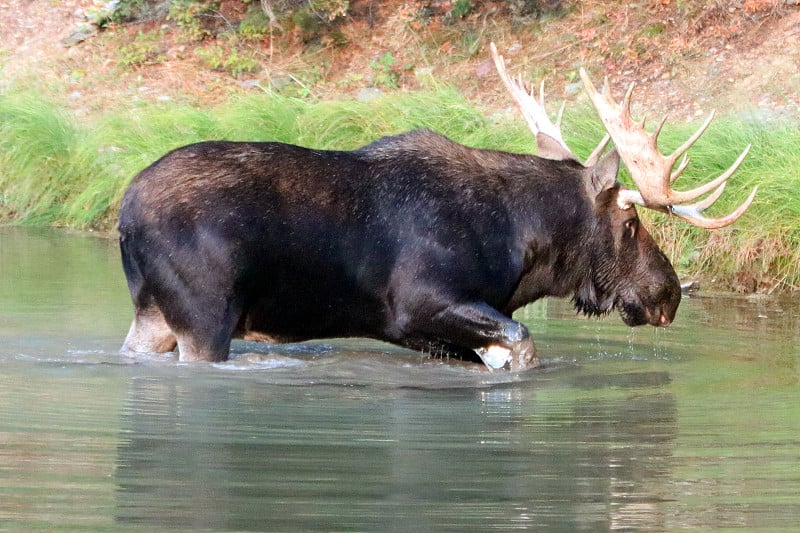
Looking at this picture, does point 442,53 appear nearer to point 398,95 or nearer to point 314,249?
point 398,95

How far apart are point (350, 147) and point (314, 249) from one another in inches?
237

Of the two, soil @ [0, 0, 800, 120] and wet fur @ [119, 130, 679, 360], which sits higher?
wet fur @ [119, 130, 679, 360]

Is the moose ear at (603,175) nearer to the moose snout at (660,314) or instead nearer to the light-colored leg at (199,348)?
the moose snout at (660,314)

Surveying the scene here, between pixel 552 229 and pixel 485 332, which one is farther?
pixel 552 229

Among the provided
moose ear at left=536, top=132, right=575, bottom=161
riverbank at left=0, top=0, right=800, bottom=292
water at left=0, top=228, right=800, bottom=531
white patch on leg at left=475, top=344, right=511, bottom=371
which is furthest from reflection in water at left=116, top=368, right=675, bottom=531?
riverbank at left=0, top=0, right=800, bottom=292

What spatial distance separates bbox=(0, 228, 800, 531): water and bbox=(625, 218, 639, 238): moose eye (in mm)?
726

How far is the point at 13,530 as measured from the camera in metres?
4.34

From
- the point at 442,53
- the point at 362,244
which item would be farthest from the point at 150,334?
the point at 442,53

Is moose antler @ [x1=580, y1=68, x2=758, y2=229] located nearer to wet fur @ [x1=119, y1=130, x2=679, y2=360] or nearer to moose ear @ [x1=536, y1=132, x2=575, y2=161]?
wet fur @ [x1=119, y1=130, x2=679, y2=360]

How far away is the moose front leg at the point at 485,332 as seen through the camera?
25.5 ft

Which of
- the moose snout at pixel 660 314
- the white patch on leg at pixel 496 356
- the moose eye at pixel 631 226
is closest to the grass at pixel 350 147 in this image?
the moose snout at pixel 660 314

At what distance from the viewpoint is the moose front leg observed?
7.78 meters

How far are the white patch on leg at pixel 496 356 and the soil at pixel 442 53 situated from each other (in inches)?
332

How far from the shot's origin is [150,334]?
25.3 feet
